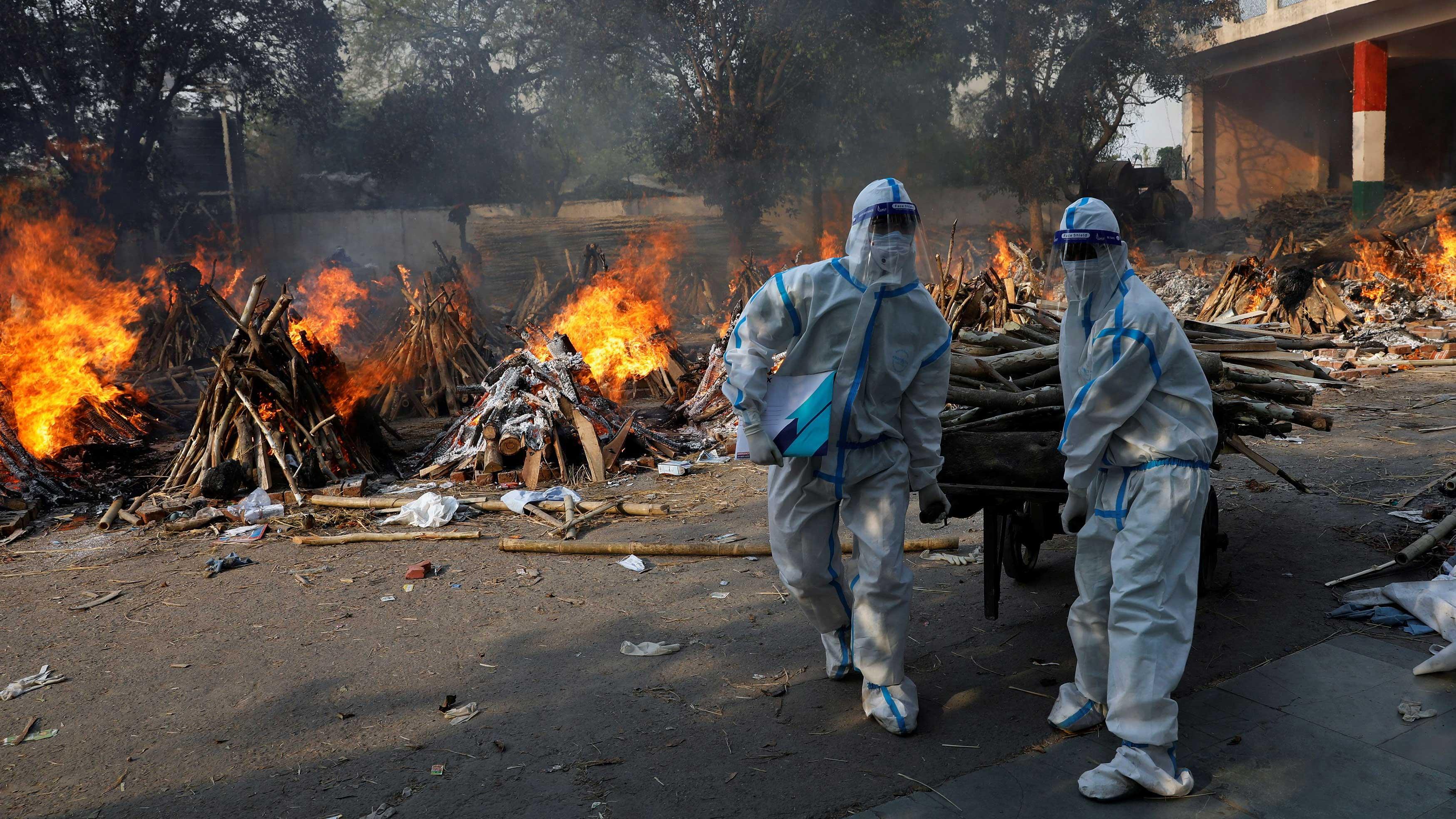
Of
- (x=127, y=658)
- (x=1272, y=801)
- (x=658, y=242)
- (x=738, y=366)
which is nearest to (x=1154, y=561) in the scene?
(x=1272, y=801)

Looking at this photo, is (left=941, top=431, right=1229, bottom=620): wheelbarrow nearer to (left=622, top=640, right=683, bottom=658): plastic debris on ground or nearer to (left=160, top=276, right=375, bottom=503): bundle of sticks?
(left=622, top=640, right=683, bottom=658): plastic debris on ground

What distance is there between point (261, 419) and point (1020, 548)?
234 inches

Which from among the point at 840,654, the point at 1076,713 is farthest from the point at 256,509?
the point at 1076,713

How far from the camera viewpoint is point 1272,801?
2992 mm

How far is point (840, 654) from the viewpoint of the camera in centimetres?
400

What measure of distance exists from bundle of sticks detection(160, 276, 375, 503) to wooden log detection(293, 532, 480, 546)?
1.21m

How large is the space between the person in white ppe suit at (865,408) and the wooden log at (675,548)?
1.99 metres

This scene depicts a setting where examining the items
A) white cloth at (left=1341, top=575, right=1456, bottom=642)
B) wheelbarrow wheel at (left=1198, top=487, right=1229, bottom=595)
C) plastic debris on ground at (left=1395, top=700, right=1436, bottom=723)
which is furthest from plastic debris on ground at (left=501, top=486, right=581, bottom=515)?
plastic debris on ground at (left=1395, top=700, right=1436, bottom=723)

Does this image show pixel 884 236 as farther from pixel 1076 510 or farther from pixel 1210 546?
pixel 1210 546

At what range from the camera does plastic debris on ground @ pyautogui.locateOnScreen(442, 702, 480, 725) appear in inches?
150

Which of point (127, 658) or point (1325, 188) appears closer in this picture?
point (127, 658)

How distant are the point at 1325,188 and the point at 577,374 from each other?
26793 mm

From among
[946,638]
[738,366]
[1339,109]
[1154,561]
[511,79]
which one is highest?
[511,79]

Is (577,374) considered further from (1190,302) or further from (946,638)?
(1190,302)
